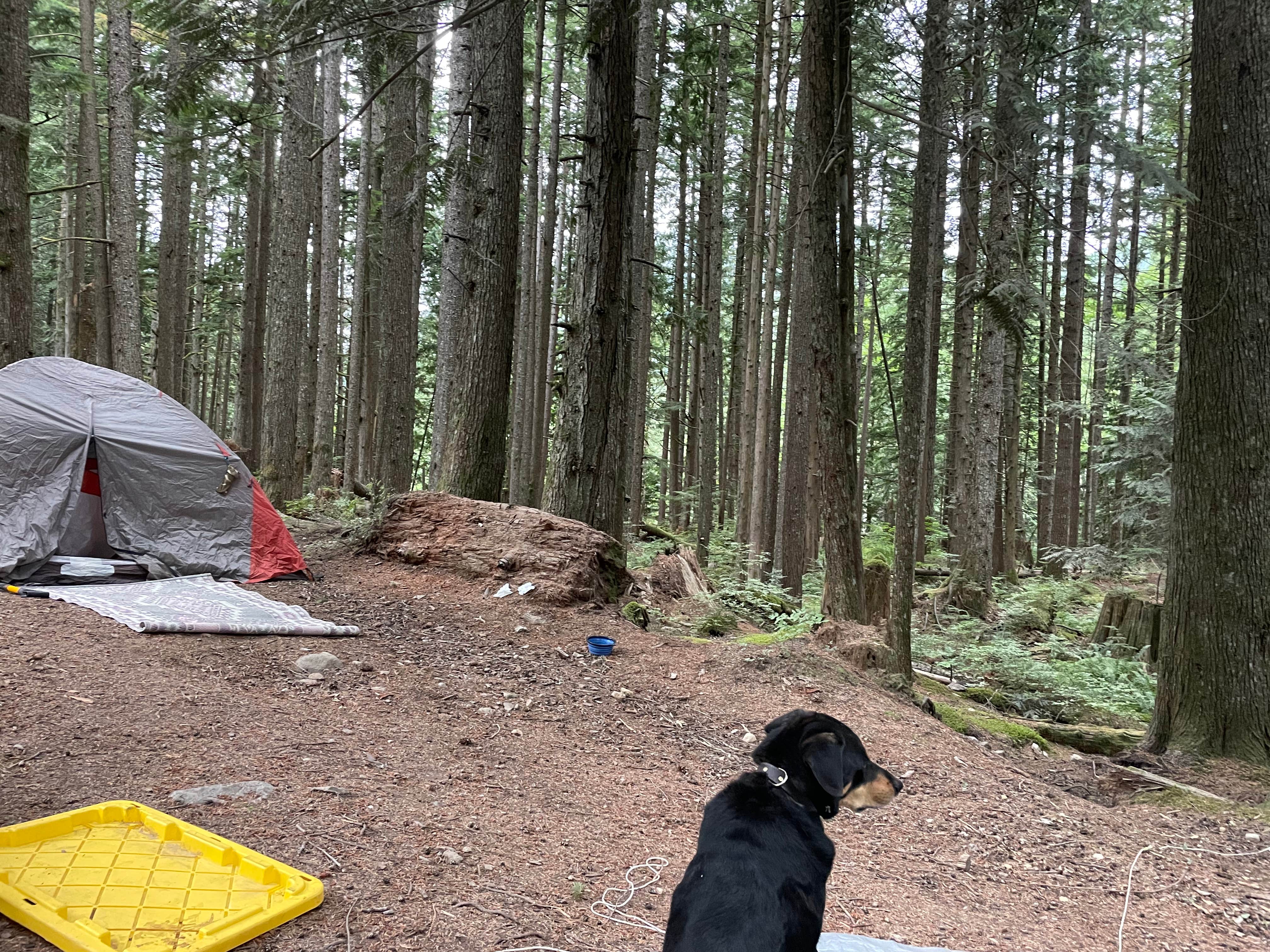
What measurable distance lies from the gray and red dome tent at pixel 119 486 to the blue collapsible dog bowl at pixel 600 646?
12.1ft

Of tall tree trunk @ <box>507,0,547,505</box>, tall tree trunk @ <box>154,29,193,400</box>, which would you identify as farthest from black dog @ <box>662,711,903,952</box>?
tall tree trunk @ <box>154,29,193,400</box>

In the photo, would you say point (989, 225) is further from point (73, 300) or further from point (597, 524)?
point (73, 300)

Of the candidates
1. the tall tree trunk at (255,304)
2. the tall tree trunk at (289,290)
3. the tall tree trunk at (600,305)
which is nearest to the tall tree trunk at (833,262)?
the tall tree trunk at (600,305)

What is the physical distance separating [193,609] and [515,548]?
2881mm

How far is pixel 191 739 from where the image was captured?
402 cm

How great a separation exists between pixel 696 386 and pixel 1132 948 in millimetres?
18638

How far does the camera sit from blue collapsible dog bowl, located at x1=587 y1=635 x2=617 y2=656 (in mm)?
6508

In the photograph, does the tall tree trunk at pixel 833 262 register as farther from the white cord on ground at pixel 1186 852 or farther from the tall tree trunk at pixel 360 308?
the tall tree trunk at pixel 360 308

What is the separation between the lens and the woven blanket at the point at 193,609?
233 inches

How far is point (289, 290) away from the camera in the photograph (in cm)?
1266

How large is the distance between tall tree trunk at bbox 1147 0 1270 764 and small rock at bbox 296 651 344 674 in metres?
6.21

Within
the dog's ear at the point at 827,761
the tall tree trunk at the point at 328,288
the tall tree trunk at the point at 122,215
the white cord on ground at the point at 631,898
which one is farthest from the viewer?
the tall tree trunk at the point at 328,288

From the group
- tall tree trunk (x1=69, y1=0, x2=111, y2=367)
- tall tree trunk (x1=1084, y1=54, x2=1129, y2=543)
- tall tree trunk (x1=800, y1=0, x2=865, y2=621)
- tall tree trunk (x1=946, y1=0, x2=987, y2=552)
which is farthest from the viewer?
tall tree trunk (x1=69, y1=0, x2=111, y2=367)

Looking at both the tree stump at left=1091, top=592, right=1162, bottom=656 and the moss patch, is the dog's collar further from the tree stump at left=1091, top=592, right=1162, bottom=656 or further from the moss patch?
the tree stump at left=1091, top=592, right=1162, bottom=656
